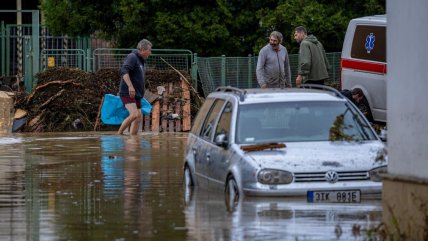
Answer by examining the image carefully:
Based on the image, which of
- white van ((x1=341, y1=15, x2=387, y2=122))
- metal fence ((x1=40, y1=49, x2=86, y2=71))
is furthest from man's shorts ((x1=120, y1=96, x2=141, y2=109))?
metal fence ((x1=40, y1=49, x2=86, y2=71))

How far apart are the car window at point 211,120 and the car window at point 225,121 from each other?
166mm

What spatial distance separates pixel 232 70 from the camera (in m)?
30.6

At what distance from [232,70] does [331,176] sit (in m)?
17.8

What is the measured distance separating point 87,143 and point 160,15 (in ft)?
26.9

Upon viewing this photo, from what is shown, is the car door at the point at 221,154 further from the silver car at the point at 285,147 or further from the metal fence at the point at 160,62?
the metal fence at the point at 160,62

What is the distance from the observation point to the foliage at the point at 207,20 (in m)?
30.3

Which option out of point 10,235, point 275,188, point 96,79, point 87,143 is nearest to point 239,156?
point 275,188

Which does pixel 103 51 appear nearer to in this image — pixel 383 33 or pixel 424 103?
pixel 383 33

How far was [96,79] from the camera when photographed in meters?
28.5

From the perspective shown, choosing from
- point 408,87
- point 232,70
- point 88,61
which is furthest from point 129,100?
point 408,87

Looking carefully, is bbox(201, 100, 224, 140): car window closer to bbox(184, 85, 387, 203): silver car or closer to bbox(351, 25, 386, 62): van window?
bbox(184, 85, 387, 203): silver car

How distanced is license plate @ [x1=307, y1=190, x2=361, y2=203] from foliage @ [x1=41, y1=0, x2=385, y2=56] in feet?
56.5

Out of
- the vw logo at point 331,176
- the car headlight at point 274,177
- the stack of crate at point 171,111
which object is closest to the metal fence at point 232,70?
the stack of crate at point 171,111

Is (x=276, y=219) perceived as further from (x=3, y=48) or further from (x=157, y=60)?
(x=3, y=48)
